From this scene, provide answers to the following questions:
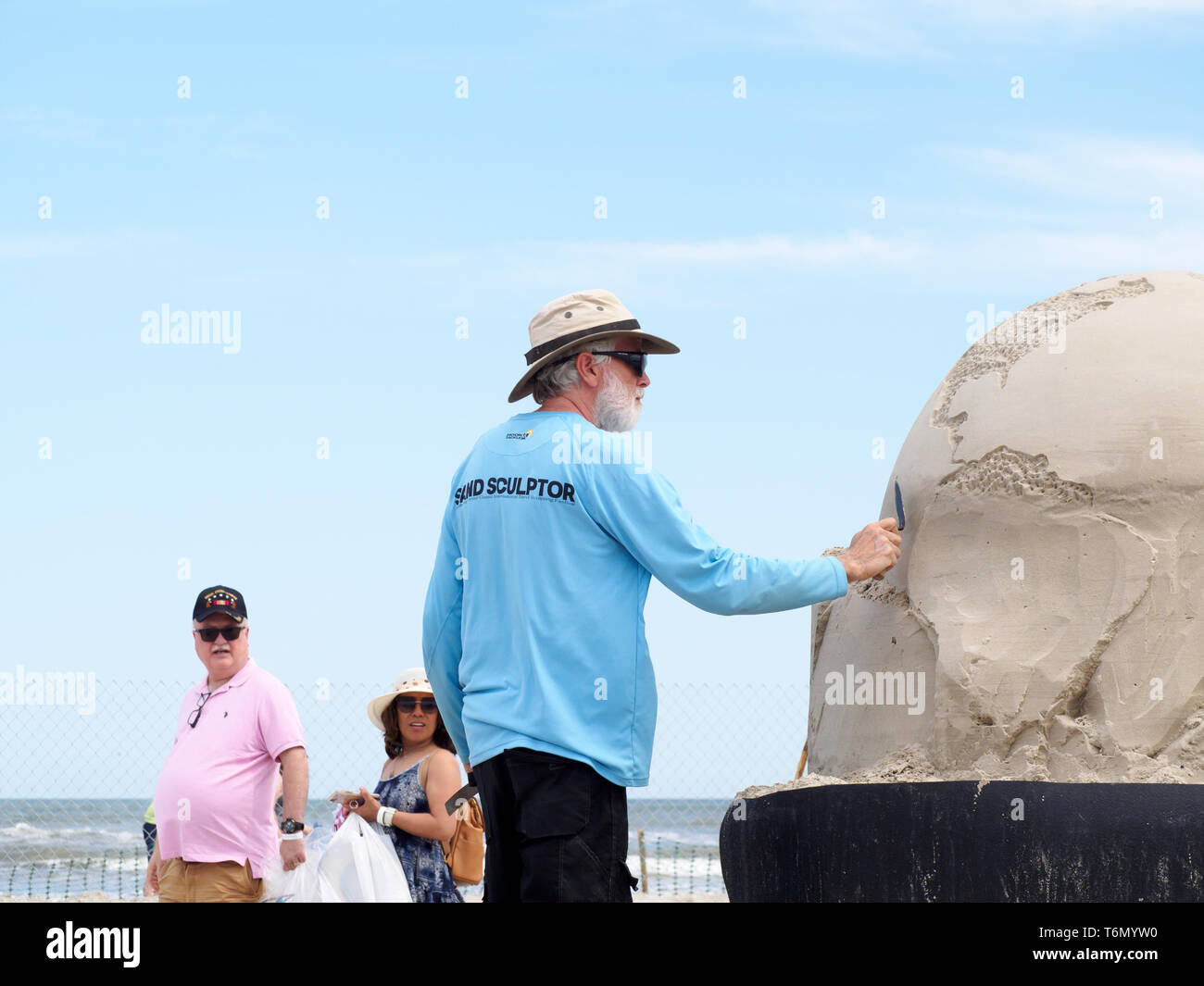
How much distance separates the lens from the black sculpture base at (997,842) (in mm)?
3293

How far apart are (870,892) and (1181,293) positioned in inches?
72.0

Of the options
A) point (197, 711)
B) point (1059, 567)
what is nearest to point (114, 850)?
point (197, 711)

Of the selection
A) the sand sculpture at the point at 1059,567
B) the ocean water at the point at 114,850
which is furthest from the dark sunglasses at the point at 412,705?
the ocean water at the point at 114,850

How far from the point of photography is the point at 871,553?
3.39 m

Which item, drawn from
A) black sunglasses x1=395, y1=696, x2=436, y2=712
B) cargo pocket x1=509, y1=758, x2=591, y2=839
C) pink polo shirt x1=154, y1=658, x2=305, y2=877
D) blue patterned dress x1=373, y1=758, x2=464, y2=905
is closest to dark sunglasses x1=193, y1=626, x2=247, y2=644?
pink polo shirt x1=154, y1=658, x2=305, y2=877

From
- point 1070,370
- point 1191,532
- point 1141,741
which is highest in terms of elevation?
point 1070,370

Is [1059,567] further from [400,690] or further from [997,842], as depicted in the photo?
[400,690]

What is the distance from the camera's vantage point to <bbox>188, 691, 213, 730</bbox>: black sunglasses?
520cm

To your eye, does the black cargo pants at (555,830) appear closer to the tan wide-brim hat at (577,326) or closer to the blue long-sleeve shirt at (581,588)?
the blue long-sleeve shirt at (581,588)

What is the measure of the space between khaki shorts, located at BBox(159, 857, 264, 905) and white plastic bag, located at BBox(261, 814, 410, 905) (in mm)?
61

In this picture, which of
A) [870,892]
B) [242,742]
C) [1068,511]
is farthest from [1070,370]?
[242,742]

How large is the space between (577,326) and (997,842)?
1486mm

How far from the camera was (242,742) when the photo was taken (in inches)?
199
